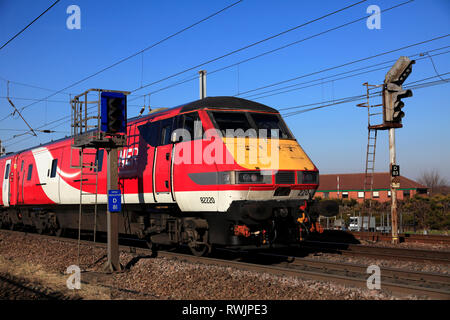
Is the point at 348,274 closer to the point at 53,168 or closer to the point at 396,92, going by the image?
the point at 396,92

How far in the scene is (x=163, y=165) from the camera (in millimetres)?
11609

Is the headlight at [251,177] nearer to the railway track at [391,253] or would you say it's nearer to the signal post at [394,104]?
the railway track at [391,253]

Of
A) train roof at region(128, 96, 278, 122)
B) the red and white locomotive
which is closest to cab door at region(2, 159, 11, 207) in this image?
the red and white locomotive

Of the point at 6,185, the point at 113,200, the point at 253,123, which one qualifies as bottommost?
the point at 113,200

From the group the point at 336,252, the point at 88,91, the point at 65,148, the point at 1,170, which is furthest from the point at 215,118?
the point at 1,170

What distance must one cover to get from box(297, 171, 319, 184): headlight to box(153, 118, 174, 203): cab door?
3087 millimetres

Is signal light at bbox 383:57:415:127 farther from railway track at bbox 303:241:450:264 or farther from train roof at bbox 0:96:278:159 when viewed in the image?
train roof at bbox 0:96:278:159

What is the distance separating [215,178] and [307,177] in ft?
7.45

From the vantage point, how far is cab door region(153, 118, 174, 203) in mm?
11406

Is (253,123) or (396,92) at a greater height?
(396,92)

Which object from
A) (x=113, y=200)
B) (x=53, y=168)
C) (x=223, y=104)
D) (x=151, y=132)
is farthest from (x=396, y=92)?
(x=53, y=168)

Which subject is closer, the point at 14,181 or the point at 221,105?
the point at 221,105
